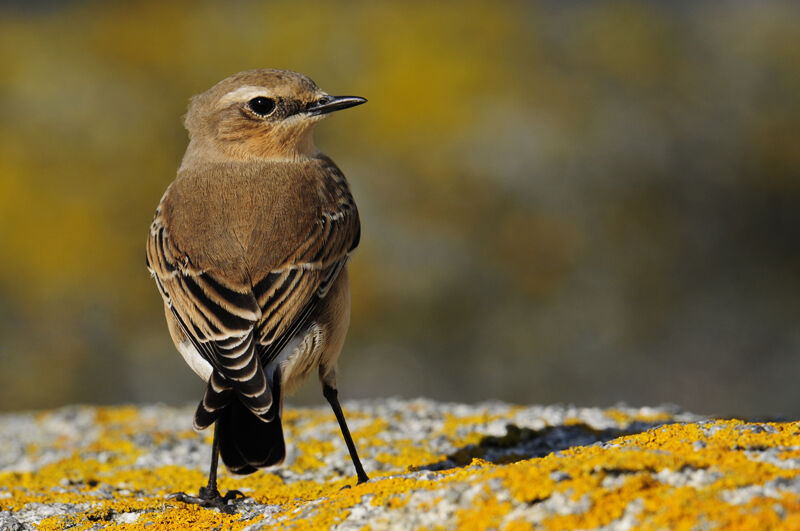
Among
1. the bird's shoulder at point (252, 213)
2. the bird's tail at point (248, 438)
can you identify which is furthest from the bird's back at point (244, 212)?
the bird's tail at point (248, 438)

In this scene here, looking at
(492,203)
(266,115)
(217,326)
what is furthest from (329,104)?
(492,203)

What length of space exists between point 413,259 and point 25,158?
4.79m

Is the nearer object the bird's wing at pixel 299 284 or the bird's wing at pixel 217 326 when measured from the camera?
the bird's wing at pixel 217 326

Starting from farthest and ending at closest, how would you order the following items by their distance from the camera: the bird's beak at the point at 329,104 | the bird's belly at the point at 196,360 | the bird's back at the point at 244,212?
the bird's beak at the point at 329,104 < the bird's back at the point at 244,212 < the bird's belly at the point at 196,360

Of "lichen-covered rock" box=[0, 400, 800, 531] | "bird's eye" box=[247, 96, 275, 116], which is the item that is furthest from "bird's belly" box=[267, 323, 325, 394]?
"bird's eye" box=[247, 96, 275, 116]

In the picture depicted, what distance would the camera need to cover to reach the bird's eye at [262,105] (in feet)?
19.5

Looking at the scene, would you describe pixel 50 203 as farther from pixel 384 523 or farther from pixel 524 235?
pixel 384 523

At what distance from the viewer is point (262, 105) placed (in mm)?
5930

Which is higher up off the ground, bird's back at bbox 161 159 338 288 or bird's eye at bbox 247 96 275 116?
bird's eye at bbox 247 96 275 116

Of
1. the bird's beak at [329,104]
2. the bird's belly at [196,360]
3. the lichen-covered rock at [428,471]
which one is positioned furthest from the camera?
the bird's beak at [329,104]

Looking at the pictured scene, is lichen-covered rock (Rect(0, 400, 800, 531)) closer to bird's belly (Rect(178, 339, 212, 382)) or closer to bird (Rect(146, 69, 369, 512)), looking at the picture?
bird (Rect(146, 69, 369, 512))

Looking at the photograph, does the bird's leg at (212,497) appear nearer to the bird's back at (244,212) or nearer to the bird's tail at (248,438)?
the bird's tail at (248,438)

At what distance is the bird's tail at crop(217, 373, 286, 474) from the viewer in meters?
4.29

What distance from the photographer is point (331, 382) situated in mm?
5176
